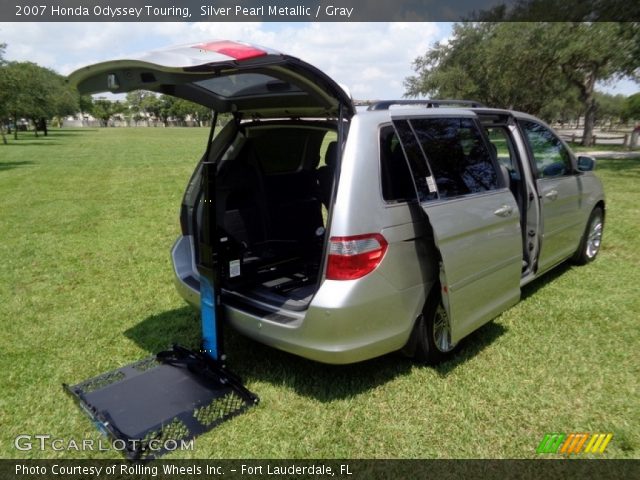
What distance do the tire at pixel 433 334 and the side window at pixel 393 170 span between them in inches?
29.7

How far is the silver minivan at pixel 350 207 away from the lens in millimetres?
2812

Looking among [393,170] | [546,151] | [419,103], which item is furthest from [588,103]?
[393,170]

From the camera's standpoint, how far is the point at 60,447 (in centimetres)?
277

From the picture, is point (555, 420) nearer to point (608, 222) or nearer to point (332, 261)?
point (332, 261)

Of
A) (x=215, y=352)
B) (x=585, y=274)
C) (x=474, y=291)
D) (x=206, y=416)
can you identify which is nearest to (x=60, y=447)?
(x=206, y=416)

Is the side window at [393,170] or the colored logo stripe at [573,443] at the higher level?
the side window at [393,170]

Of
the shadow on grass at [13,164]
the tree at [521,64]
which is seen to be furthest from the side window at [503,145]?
the shadow on grass at [13,164]

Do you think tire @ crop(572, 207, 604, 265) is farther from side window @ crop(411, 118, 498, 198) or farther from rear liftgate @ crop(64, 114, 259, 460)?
rear liftgate @ crop(64, 114, 259, 460)

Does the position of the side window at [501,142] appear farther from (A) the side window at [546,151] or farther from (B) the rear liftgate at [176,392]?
(B) the rear liftgate at [176,392]

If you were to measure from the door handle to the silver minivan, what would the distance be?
0.01m

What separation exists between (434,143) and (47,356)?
133 inches

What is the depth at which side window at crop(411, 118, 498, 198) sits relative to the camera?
329 centimetres

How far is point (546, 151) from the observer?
4.74 meters

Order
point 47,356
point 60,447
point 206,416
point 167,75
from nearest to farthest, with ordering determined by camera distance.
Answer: point 167,75 < point 60,447 < point 206,416 < point 47,356
